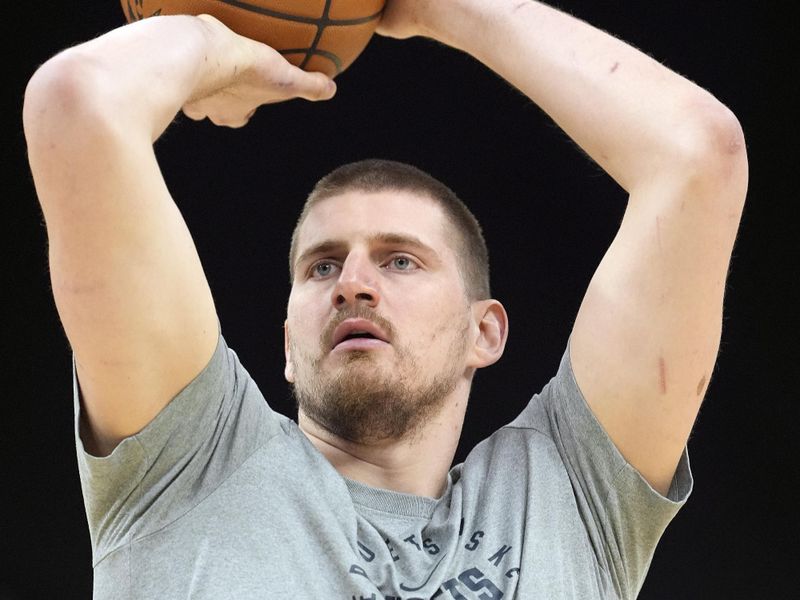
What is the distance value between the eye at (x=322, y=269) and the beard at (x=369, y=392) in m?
0.11

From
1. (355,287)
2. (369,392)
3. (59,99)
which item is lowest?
(369,392)

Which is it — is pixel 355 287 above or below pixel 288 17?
below

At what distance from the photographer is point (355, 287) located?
1.61 metres

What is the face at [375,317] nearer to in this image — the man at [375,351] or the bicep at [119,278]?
the man at [375,351]

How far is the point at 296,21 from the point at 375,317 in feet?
1.29

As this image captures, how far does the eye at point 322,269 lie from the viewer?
1.70 m

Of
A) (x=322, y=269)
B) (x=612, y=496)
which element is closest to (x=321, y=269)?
(x=322, y=269)

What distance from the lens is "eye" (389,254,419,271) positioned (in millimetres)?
1691

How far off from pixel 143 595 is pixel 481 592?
1.27ft

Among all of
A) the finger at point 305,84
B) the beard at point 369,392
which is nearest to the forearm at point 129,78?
the finger at point 305,84

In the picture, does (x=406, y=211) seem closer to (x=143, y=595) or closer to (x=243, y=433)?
(x=243, y=433)

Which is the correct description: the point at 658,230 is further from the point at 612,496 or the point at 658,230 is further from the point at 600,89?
the point at 612,496

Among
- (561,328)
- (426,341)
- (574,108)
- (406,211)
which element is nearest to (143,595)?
(426,341)

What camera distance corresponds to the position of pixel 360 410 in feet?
5.27
